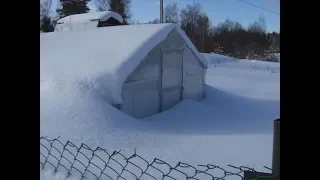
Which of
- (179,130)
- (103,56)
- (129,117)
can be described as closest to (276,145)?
(179,130)

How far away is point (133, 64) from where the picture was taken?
8.40 metres

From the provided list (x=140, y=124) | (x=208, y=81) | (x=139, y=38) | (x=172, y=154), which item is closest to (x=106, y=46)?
(x=139, y=38)

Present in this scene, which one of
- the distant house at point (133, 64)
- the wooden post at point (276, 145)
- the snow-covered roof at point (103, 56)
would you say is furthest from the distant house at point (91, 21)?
the wooden post at point (276, 145)

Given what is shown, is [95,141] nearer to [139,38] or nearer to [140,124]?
[140,124]

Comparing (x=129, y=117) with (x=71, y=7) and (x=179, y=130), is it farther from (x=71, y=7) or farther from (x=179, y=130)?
(x=71, y=7)

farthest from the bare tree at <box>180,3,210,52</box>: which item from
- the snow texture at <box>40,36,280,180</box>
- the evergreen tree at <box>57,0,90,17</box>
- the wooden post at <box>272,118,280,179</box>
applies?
the wooden post at <box>272,118,280,179</box>

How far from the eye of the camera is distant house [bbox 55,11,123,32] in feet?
54.3

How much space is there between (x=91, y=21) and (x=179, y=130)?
10761 millimetres

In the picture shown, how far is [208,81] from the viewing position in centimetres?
1598

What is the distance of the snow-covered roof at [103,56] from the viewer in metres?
7.89

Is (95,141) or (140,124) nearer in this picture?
(95,141)

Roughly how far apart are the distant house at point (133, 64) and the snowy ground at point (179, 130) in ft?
1.40

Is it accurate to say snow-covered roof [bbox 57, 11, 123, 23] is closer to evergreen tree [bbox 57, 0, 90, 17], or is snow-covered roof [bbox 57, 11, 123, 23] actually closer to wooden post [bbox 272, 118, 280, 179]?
evergreen tree [bbox 57, 0, 90, 17]
